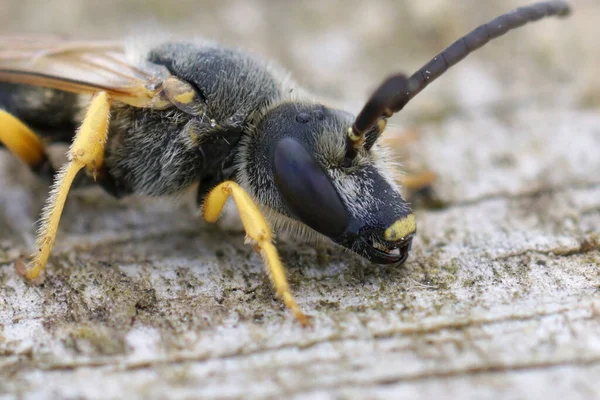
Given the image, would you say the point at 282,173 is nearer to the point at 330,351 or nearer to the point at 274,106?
the point at 274,106

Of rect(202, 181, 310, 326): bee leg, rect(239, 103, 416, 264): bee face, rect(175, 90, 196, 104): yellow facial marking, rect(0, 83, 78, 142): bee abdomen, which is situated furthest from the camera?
rect(0, 83, 78, 142): bee abdomen

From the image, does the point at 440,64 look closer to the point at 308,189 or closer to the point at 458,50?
the point at 458,50

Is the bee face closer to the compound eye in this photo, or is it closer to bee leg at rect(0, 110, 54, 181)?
the compound eye

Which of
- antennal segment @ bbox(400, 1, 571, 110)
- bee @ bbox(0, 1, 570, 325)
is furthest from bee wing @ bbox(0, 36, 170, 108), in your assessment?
antennal segment @ bbox(400, 1, 571, 110)

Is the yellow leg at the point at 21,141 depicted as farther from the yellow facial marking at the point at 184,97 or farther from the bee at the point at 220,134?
the yellow facial marking at the point at 184,97

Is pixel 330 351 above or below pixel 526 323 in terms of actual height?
below

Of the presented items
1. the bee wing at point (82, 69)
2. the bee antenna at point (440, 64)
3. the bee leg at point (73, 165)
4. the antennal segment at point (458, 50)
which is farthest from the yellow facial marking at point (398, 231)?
the bee leg at point (73, 165)

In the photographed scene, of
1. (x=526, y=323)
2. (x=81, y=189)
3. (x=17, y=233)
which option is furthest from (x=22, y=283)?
(x=526, y=323)
